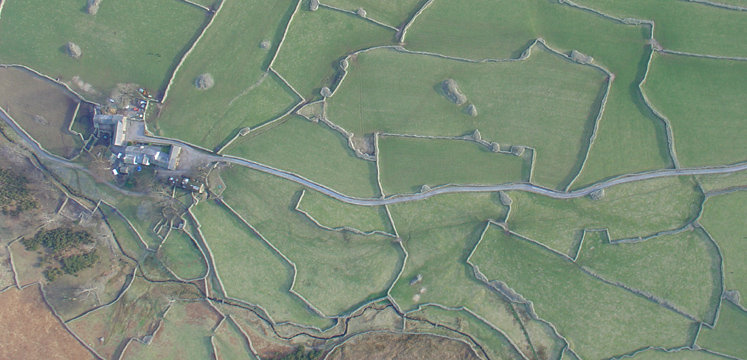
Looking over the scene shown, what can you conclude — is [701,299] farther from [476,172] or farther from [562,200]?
[476,172]

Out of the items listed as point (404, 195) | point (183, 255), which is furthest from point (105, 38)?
point (404, 195)

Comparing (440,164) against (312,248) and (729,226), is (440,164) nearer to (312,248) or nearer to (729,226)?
(312,248)

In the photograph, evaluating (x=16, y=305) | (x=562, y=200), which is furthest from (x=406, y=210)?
(x=16, y=305)

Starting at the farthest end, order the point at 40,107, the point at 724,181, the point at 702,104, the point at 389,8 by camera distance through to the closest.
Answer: the point at 40,107, the point at 389,8, the point at 702,104, the point at 724,181

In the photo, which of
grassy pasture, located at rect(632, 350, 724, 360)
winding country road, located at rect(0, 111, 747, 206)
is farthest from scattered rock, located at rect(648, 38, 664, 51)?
grassy pasture, located at rect(632, 350, 724, 360)

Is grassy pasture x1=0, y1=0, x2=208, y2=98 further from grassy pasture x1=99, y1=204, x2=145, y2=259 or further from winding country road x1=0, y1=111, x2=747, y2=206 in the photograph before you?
grassy pasture x1=99, y1=204, x2=145, y2=259

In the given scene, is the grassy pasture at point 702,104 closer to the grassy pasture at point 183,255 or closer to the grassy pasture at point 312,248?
the grassy pasture at point 312,248
